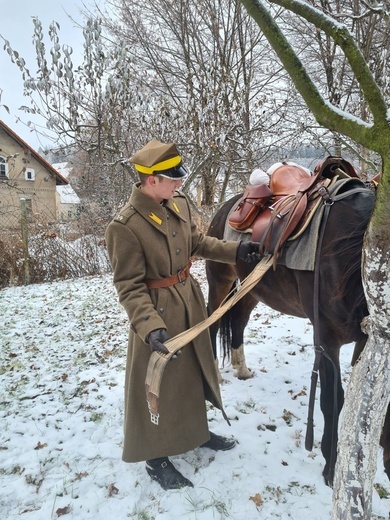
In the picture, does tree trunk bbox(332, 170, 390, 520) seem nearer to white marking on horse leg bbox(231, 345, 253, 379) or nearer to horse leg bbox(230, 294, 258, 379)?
horse leg bbox(230, 294, 258, 379)

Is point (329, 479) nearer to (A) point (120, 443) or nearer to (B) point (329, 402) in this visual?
(B) point (329, 402)

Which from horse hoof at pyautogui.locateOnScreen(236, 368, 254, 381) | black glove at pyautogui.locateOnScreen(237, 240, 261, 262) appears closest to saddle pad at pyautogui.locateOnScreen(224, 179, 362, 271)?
black glove at pyautogui.locateOnScreen(237, 240, 261, 262)

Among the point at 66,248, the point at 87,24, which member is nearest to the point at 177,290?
the point at 87,24

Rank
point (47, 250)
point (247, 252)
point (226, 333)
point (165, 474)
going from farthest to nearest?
point (47, 250) → point (226, 333) → point (247, 252) → point (165, 474)

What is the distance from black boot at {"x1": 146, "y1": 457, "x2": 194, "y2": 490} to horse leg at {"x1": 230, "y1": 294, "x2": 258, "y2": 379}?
1263 mm

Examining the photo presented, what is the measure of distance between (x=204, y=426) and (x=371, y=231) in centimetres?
155

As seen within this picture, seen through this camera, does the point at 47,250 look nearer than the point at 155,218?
No

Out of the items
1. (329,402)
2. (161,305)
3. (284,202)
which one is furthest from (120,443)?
(284,202)

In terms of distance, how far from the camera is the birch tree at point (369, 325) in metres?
1.18

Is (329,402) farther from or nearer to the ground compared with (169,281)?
nearer to the ground

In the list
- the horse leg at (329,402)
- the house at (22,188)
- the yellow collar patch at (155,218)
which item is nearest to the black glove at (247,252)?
the yellow collar patch at (155,218)

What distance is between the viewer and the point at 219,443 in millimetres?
2295

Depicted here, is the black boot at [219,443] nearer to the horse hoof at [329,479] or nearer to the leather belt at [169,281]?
the horse hoof at [329,479]

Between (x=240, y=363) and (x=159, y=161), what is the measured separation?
2.17 meters
